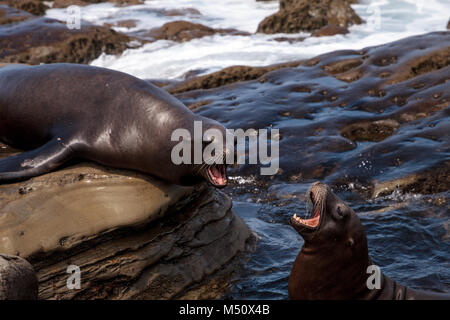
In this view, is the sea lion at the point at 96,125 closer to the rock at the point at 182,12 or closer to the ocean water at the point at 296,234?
the ocean water at the point at 296,234

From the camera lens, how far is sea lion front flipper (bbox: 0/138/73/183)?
486 cm

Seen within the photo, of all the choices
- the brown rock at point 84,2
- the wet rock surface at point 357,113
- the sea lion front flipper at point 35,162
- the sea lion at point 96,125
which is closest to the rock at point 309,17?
the wet rock surface at point 357,113

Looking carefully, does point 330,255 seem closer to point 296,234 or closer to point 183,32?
point 296,234

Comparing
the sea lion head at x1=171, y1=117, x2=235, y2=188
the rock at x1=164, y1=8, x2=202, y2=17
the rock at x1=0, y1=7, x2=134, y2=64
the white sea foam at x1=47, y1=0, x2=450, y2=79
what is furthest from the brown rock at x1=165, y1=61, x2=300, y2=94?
the rock at x1=164, y1=8, x2=202, y2=17

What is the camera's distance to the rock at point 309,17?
20750 mm

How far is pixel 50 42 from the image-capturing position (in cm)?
1723

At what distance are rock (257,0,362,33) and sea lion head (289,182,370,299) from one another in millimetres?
16814

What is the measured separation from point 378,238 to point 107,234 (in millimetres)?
3164

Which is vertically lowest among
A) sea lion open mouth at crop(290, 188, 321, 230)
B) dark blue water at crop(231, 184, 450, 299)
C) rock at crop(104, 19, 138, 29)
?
dark blue water at crop(231, 184, 450, 299)

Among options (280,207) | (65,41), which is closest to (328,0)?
(65,41)

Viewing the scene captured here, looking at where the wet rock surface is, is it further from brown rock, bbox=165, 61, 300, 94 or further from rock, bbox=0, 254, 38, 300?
rock, bbox=0, 254, 38, 300

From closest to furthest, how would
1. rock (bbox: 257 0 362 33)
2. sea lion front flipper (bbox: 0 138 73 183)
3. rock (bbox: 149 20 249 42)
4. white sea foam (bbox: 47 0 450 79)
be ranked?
sea lion front flipper (bbox: 0 138 73 183)
white sea foam (bbox: 47 0 450 79)
rock (bbox: 257 0 362 33)
rock (bbox: 149 20 249 42)

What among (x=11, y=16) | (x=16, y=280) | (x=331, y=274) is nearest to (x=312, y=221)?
(x=331, y=274)

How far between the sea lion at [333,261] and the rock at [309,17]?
662 inches
